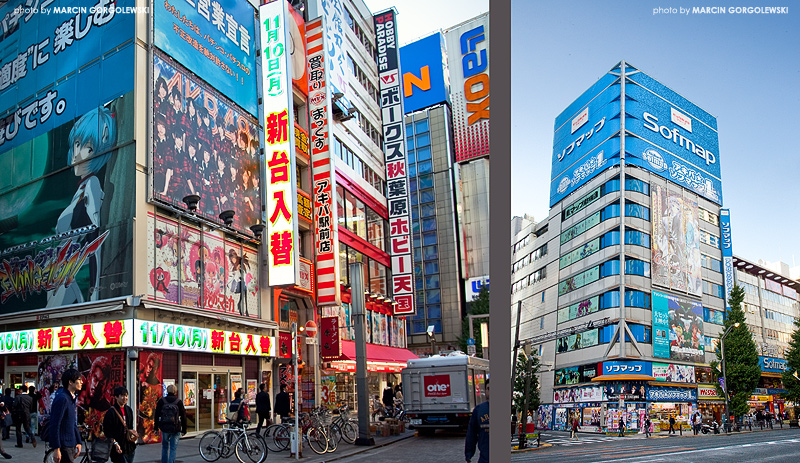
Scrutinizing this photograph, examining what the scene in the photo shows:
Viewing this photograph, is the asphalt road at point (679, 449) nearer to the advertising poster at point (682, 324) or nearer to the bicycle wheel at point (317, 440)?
the advertising poster at point (682, 324)

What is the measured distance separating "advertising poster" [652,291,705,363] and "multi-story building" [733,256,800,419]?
52 centimetres

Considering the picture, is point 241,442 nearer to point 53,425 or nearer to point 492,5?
point 53,425

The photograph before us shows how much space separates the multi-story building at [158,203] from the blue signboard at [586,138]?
13.8 metres

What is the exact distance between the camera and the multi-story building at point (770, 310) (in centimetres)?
677

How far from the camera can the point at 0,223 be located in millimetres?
23172

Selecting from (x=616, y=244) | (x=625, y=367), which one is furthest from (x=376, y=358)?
(x=616, y=244)

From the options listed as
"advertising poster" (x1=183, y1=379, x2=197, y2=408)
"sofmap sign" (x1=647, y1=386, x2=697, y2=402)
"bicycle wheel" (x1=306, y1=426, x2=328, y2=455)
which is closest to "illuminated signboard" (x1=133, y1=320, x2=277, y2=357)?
"advertising poster" (x1=183, y1=379, x2=197, y2=408)

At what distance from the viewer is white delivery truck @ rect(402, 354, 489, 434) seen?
19.4 metres

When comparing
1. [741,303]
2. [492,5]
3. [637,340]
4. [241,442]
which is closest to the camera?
[492,5]

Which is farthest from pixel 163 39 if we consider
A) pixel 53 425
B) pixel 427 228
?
pixel 427 228

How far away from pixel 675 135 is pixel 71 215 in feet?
62.3

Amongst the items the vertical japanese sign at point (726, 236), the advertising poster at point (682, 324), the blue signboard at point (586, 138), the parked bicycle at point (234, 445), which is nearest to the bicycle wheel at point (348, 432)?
the parked bicycle at point (234, 445)

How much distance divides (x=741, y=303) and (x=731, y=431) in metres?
4.74

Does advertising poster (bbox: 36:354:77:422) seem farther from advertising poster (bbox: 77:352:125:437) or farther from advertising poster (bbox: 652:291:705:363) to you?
advertising poster (bbox: 652:291:705:363)
